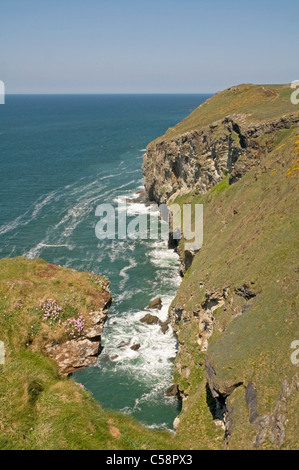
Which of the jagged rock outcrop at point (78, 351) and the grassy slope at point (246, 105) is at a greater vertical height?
the grassy slope at point (246, 105)

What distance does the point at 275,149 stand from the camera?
44.7 metres

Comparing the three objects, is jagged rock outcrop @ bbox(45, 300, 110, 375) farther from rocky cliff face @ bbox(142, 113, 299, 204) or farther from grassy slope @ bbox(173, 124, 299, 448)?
rocky cliff face @ bbox(142, 113, 299, 204)

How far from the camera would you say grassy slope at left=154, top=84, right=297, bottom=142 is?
5744cm

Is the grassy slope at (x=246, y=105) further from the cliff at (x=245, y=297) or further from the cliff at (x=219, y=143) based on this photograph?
the cliff at (x=245, y=297)

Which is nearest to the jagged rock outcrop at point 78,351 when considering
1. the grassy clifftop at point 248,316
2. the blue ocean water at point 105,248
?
the grassy clifftop at point 248,316

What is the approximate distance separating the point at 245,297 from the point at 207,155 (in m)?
42.1

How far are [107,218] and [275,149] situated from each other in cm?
4994

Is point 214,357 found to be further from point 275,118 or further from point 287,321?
point 275,118

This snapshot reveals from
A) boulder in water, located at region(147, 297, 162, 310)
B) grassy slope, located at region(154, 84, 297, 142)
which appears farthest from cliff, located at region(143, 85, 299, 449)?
boulder in water, located at region(147, 297, 162, 310)

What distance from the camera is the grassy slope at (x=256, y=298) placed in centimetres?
2148

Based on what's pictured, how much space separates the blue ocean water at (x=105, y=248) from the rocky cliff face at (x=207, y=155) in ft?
37.1

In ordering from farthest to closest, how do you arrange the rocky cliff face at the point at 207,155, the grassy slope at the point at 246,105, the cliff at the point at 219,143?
1. the grassy slope at the point at 246,105
2. the cliff at the point at 219,143
3. the rocky cliff face at the point at 207,155

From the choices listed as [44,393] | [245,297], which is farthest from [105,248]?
[44,393]

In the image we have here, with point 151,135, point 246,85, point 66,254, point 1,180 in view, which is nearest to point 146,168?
point 246,85
